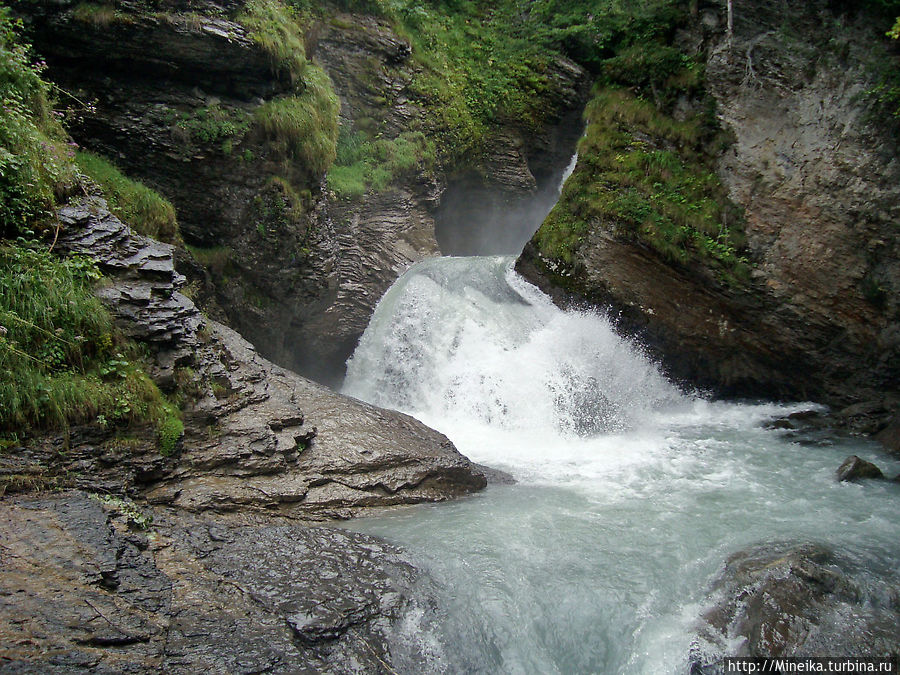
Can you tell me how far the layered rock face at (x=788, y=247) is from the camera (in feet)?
29.5

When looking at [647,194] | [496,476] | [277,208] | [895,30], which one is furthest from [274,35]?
[895,30]

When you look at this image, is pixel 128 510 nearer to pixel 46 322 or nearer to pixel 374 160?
pixel 46 322

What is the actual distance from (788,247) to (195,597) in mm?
9894

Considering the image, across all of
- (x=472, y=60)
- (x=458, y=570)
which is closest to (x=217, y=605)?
(x=458, y=570)

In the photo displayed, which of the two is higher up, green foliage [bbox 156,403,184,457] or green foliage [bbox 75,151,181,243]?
green foliage [bbox 75,151,181,243]

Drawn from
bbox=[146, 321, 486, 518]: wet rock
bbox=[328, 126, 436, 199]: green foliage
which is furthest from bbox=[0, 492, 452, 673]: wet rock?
bbox=[328, 126, 436, 199]: green foliage

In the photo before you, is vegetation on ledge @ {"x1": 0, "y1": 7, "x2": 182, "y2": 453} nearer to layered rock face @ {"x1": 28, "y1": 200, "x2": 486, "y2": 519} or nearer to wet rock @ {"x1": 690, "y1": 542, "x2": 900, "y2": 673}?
layered rock face @ {"x1": 28, "y1": 200, "x2": 486, "y2": 519}

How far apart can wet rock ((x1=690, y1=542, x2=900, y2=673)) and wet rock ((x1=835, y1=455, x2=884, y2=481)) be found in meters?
2.52

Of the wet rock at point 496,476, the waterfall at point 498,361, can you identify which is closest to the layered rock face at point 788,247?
the waterfall at point 498,361

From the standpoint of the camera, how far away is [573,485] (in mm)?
6840

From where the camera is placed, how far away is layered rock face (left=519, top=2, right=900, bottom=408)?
8.98 m

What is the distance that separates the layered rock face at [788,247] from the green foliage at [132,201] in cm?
690

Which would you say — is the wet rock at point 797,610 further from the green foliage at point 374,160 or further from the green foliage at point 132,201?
the green foliage at point 374,160

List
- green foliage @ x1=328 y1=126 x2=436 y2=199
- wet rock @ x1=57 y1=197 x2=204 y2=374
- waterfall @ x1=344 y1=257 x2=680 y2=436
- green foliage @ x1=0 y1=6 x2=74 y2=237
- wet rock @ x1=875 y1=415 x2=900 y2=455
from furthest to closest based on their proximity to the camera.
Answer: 1. green foliage @ x1=328 y1=126 x2=436 y2=199
2. waterfall @ x1=344 y1=257 x2=680 y2=436
3. wet rock @ x1=875 y1=415 x2=900 y2=455
4. wet rock @ x1=57 y1=197 x2=204 y2=374
5. green foliage @ x1=0 y1=6 x2=74 y2=237
